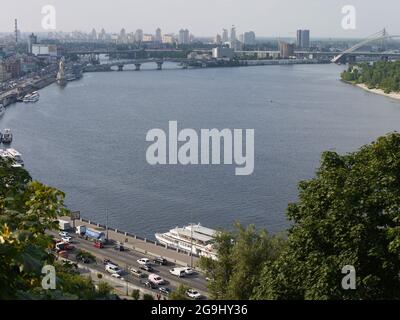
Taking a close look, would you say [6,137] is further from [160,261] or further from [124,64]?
[124,64]

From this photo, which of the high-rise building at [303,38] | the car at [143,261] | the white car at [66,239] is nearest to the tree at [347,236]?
the car at [143,261]

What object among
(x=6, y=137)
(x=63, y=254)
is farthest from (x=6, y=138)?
(x=63, y=254)

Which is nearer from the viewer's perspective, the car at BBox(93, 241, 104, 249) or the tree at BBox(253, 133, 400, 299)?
the tree at BBox(253, 133, 400, 299)

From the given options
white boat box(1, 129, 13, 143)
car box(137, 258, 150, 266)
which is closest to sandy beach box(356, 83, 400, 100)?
white boat box(1, 129, 13, 143)

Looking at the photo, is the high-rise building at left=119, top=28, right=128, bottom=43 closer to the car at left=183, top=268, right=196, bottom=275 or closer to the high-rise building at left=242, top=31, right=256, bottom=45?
the high-rise building at left=242, top=31, right=256, bottom=45

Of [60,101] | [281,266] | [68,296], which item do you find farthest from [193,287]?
[60,101]

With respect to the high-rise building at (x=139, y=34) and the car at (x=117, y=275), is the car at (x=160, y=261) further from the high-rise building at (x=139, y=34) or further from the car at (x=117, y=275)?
the high-rise building at (x=139, y=34)
